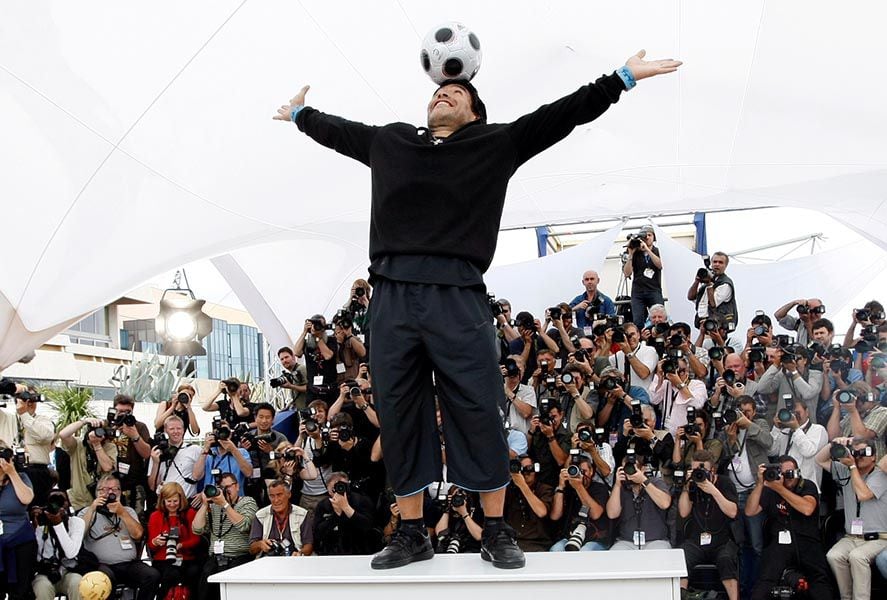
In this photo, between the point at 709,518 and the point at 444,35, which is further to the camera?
the point at 709,518

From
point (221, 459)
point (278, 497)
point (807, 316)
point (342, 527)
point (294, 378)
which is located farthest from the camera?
point (294, 378)

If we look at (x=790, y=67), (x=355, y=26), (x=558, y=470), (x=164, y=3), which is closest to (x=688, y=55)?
(x=790, y=67)

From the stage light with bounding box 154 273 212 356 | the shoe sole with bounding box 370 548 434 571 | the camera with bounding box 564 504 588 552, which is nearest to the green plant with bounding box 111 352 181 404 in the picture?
the stage light with bounding box 154 273 212 356

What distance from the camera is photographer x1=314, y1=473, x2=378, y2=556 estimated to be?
6.27 metres

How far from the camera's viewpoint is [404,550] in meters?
2.89

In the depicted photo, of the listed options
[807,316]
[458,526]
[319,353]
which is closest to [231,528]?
[458,526]

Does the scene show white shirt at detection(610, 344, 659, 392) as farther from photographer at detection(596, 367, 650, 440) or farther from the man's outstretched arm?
the man's outstretched arm

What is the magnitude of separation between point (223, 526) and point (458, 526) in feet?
5.80

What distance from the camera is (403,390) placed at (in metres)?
2.88

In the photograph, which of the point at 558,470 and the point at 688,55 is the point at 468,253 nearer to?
the point at 558,470

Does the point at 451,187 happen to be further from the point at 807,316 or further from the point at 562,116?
the point at 807,316

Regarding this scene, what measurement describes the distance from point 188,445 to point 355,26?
11.6 ft

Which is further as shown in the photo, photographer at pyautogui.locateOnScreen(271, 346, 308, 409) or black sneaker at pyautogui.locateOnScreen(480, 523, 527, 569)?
photographer at pyautogui.locateOnScreen(271, 346, 308, 409)

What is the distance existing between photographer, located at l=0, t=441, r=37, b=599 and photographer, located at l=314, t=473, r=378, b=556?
1982 mm
